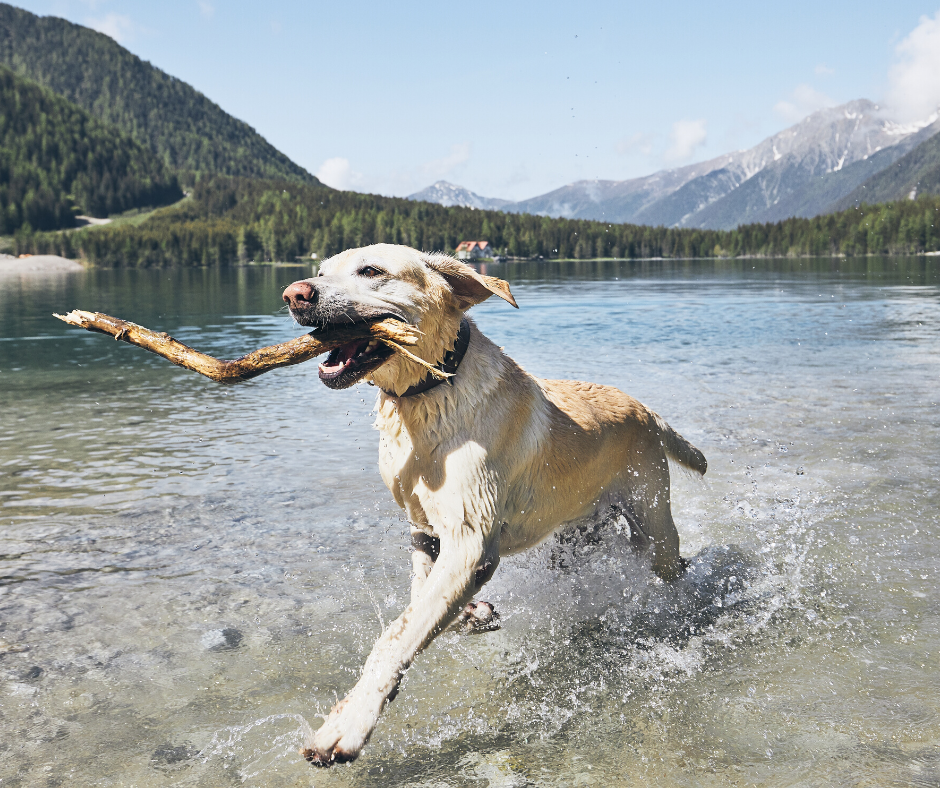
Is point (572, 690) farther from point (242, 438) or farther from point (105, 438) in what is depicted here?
point (105, 438)

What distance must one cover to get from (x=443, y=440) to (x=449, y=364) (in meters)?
0.49

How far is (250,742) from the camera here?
4.82m

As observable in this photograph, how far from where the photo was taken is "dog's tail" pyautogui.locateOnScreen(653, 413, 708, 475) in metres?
A: 6.65

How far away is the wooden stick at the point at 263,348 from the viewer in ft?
14.7

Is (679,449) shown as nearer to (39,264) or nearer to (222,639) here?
(222,639)

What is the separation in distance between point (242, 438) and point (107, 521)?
4358mm

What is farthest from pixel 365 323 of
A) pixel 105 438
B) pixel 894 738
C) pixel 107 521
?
pixel 105 438

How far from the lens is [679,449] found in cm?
676

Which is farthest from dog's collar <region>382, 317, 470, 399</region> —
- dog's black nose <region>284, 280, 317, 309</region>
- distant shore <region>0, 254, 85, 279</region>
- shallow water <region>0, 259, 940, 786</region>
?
distant shore <region>0, 254, 85, 279</region>

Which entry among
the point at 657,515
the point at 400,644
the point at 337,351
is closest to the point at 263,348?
the point at 337,351

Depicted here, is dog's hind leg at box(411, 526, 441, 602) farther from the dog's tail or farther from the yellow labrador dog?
the dog's tail

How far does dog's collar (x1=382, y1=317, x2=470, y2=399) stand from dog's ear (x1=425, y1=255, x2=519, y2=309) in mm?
174

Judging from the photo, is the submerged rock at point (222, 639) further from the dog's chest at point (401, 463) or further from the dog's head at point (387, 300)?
the dog's head at point (387, 300)

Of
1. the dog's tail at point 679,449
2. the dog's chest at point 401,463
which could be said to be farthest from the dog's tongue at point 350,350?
the dog's tail at point 679,449
